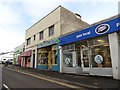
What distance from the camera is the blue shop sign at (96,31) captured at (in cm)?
1242

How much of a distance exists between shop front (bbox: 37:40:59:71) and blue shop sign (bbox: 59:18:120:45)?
3718 millimetres

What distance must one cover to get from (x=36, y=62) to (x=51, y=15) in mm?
7808

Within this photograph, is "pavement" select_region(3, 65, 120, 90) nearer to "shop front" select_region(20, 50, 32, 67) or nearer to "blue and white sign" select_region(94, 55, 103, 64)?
"blue and white sign" select_region(94, 55, 103, 64)

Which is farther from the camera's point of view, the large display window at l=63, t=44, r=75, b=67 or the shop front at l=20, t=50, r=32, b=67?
the shop front at l=20, t=50, r=32, b=67

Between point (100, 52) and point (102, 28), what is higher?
point (102, 28)

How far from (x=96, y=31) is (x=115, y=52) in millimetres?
2585

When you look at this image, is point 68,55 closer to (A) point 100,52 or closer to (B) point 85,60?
(B) point 85,60

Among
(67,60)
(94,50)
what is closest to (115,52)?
(94,50)

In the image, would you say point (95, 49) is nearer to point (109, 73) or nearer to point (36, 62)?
point (109, 73)

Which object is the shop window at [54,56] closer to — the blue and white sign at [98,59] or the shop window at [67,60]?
the shop window at [67,60]

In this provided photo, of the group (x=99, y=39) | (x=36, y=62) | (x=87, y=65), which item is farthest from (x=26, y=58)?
(x=99, y=39)

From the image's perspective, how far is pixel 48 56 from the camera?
77.7 ft

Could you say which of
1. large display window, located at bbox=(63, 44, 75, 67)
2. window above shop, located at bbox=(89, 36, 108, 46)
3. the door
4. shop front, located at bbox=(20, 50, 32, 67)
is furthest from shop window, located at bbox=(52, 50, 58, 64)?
shop front, located at bbox=(20, 50, 32, 67)

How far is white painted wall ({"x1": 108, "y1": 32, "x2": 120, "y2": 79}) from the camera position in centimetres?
1204
